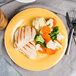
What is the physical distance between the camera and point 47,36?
1021 mm

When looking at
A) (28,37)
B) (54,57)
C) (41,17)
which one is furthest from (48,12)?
(54,57)

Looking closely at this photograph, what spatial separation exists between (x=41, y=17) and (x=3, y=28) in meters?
0.31

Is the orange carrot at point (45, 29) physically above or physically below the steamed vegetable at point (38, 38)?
above

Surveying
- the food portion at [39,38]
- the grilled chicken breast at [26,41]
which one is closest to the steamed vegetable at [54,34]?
the food portion at [39,38]

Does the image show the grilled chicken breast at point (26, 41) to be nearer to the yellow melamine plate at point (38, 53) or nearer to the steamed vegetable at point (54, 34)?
the yellow melamine plate at point (38, 53)

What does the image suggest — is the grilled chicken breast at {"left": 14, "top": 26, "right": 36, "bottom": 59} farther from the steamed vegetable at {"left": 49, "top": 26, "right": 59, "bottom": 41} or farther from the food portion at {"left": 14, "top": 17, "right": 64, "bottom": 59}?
the steamed vegetable at {"left": 49, "top": 26, "right": 59, "bottom": 41}

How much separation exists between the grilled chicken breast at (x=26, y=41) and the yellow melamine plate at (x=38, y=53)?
0.04m

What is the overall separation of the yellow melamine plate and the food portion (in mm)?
34

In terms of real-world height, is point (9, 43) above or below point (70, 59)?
above

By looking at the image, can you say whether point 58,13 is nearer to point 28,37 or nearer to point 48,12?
point 48,12

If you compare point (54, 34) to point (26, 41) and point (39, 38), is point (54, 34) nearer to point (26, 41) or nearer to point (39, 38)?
point (39, 38)

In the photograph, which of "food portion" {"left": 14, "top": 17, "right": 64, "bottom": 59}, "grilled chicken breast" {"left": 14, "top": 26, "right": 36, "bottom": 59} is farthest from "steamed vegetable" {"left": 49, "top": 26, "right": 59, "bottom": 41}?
"grilled chicken breast" {"left": 14, "top": 26, "right": 36, "bottom": 59}

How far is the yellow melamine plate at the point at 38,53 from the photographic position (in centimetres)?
101

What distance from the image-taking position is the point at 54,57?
3.37 feet
